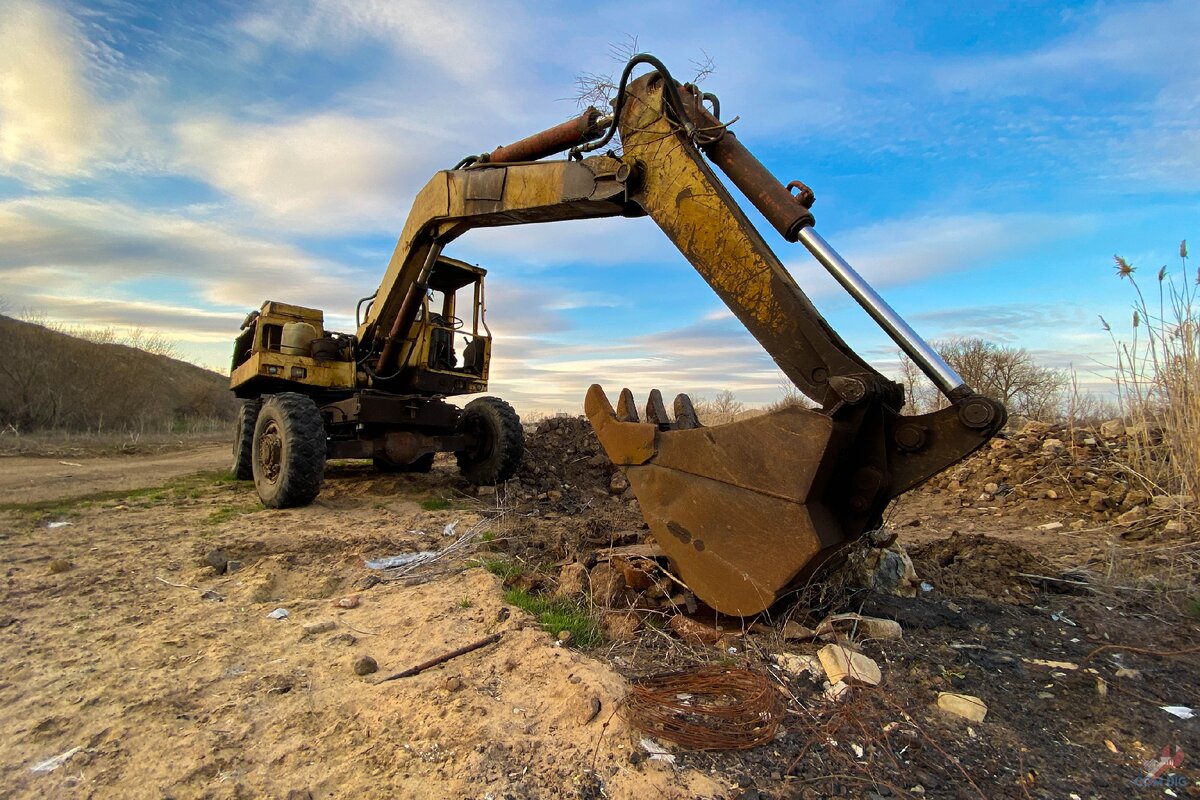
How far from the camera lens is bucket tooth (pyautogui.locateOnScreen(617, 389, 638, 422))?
3452 mm

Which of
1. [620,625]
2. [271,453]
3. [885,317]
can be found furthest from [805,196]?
[271,453]

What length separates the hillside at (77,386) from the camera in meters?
21.5

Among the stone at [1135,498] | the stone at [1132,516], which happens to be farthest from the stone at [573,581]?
the stone at [1135,498]

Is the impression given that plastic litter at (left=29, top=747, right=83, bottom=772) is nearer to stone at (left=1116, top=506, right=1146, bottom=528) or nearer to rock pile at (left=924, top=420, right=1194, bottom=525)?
rock pile at (left=924, top=420, right=1194, bottom=525)

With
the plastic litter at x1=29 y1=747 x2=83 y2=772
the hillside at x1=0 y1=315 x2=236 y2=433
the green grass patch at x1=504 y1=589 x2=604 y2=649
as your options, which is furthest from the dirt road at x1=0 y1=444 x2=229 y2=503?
the hillside at x1=0 y1=315 x2=236 y2=433

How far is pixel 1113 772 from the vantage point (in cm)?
206

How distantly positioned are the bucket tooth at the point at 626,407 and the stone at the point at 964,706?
6.03 feet

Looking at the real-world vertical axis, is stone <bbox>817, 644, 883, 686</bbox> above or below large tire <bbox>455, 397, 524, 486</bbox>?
below

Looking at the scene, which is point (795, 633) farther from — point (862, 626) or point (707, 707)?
point (707, 707)

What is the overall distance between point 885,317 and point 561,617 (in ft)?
6.89

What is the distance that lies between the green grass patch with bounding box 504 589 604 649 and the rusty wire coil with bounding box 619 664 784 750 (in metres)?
0.49

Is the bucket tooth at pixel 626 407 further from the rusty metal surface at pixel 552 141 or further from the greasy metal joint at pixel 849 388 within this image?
the rusty metal surface at pixel 552 141

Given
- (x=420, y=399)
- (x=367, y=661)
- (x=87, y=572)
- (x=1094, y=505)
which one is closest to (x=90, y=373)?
(x=420, y=399)

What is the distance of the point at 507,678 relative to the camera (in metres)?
2.66
